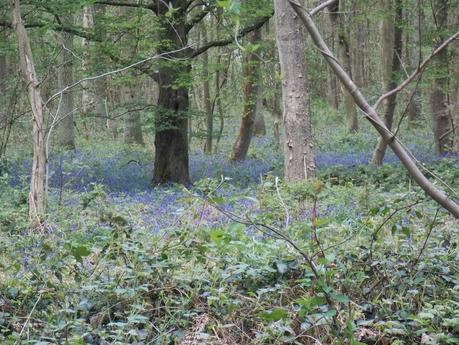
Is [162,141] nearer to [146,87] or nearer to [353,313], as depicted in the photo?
[353,313]

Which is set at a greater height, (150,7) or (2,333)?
(150,7)

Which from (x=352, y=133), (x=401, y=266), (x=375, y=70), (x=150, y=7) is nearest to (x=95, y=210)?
(x=401, y=266)

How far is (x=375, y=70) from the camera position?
41.5m

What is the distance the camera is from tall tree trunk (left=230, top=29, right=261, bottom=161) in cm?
1483

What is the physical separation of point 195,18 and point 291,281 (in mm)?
9776

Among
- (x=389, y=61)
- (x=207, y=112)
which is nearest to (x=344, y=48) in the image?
(x=389, y=61)

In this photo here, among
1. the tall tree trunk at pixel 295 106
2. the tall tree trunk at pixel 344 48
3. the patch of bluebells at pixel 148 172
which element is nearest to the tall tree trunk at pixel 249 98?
the patch of bluebells at pixel 148 172

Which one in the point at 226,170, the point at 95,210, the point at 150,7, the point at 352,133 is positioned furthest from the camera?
the point at 352,133

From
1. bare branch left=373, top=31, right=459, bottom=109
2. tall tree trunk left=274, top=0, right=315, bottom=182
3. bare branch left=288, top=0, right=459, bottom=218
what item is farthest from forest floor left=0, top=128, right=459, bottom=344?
tall tree trunk left=274, top=0, right=315, bottom=182

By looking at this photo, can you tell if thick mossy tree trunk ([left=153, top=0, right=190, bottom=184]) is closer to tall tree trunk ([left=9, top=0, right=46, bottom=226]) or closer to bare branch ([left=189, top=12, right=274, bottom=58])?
bare branch ([left=189, top=12, right=274, bottom=58])

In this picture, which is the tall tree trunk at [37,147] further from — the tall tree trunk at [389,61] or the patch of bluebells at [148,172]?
the tall tree trunk at [389,61]

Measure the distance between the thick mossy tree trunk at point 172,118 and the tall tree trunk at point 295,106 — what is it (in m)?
3.01

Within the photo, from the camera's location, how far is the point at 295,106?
978cm

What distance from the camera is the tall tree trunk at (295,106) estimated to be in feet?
31.8
